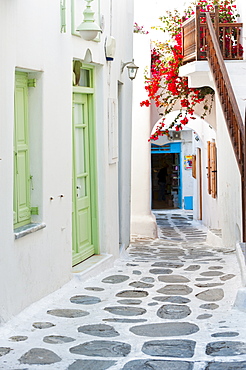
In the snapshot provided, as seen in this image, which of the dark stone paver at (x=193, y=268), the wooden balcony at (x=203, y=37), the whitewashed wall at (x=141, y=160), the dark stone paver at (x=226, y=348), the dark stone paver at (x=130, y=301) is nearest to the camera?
the dark stone paver at (x=226, y=348)

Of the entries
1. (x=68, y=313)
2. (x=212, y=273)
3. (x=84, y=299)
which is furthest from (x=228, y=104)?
(x=68, y=313)

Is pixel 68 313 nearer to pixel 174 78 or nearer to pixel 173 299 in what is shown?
pixel 173 299

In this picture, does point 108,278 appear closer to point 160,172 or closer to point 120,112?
point 120,112

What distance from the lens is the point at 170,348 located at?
16.2ft

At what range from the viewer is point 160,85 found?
15.9 metres

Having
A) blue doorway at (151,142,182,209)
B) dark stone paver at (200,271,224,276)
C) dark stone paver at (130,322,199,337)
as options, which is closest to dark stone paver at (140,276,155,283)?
dark stone paver at (200,271,224,276)

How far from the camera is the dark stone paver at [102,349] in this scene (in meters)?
4.85

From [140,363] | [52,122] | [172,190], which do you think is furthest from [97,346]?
[172,190]

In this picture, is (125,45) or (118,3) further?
(125,45)

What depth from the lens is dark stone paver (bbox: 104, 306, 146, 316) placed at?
20.1ft

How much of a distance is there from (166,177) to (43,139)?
24812 millimetres

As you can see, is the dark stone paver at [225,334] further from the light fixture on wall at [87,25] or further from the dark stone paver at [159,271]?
the light fixture on wall at [87,25]

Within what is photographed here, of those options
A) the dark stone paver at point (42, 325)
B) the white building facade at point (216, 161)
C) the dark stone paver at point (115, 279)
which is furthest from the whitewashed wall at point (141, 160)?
the dark stone paver at point (42, 325)

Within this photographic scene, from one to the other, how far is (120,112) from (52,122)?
16.1 ft
